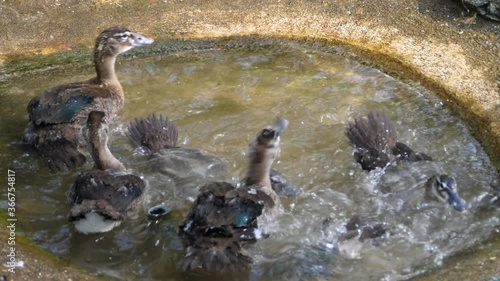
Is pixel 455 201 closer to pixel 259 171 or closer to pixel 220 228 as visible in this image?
pixel 259 171

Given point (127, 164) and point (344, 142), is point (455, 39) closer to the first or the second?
point (344, 142)

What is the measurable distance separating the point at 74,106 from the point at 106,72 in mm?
670

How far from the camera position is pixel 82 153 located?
6375mm

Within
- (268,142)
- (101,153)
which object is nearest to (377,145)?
(268,142)

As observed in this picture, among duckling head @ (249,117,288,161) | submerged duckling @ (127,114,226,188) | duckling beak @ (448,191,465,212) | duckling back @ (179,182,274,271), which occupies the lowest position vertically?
submerged duckling @ (127,114,226,188)

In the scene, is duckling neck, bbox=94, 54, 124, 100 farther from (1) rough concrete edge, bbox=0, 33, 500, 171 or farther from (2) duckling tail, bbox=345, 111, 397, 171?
(2) duckling tail, bbox=345, 111, 397, 171

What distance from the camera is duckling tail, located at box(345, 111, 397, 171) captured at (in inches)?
234

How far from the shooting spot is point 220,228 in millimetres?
4758

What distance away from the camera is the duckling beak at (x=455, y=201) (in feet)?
17.1

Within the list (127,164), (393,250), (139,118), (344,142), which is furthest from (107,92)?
(393,250)

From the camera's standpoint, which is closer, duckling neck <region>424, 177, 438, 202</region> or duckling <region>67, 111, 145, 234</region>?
duckling <region>67, 111, 145, 234</region>

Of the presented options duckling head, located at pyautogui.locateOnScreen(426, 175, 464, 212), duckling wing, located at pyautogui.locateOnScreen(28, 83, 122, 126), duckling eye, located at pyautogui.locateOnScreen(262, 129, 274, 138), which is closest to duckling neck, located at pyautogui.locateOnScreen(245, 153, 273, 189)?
duckling eye, located at pyautogui.locateOnScreen(262, 129, 274, 138)

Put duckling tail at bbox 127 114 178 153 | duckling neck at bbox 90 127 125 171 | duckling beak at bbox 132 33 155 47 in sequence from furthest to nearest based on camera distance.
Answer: duckling beak at bbox 132 33 155 47, duckling tail at bbox 127 114 178 153, duckling neck at bbox 90 127 125 171

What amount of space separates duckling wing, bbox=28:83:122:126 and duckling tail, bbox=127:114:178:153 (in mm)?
435
